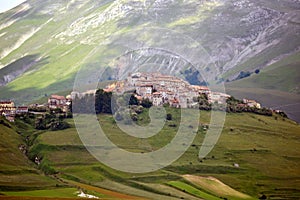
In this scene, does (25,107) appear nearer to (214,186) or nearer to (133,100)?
(133,100)

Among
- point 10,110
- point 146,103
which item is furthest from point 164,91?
point 10,110

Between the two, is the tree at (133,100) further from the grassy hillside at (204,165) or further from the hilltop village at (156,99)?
the grassy hillside at (204,165)

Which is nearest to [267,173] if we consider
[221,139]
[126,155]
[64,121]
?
[221,139]

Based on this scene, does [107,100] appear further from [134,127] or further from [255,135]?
[255,135]

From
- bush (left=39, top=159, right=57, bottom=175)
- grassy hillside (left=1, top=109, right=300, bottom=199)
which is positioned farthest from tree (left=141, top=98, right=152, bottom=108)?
bush (left=39, top=159, right=57, bottom=175)

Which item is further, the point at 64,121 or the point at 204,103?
the point at 204,103

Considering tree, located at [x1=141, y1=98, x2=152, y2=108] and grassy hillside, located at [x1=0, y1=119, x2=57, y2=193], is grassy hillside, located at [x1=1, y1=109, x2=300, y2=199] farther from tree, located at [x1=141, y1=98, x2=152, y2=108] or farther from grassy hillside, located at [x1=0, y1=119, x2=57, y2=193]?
tree, located at [x1=141, y1=98, x2=152, y2=108]

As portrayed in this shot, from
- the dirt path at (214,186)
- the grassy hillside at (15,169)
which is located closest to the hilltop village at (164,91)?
the grassy hillside at (15,169)
